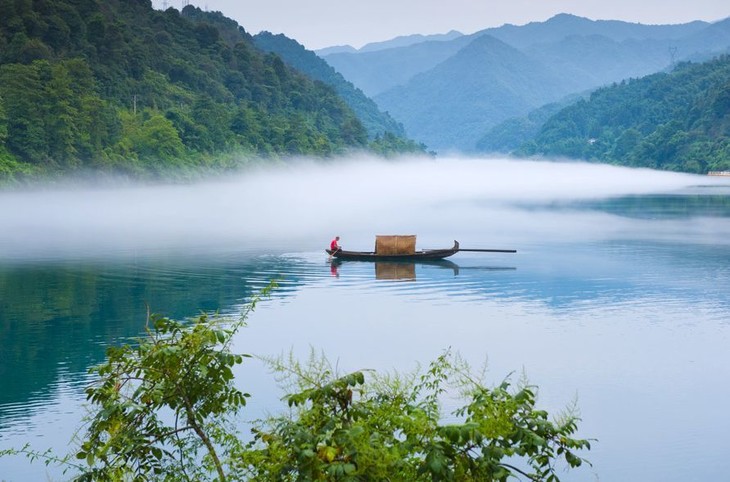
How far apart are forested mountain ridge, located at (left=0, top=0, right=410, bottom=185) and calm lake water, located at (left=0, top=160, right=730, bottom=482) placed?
12707 millimetres

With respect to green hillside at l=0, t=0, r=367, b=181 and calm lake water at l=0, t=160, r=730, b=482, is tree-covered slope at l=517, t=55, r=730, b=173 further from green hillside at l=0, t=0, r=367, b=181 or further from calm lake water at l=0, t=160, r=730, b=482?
calm lake water at l=0, t=160, r=730, b=482

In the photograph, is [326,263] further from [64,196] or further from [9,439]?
[64,196]

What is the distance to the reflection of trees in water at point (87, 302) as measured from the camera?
69.6 feet

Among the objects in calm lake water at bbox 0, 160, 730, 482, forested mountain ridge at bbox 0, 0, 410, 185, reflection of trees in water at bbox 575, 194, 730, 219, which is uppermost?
forested mountain ridge at bbox 0, 0, 410, 185

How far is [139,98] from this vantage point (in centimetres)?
9950

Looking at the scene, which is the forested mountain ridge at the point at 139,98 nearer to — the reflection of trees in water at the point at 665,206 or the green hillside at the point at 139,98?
the green hillside at the point at 139,98

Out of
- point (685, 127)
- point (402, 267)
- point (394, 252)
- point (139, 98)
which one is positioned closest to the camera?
point (402, 267)

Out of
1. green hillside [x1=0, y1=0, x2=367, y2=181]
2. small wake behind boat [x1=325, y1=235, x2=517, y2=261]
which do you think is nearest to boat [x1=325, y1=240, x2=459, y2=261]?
small wake behind boat [x1=325, y1=235, x2=517, y2=261]

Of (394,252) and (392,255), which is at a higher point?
(394,252)

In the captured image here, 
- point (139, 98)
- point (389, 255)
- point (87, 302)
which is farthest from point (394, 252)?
point (139, 98)

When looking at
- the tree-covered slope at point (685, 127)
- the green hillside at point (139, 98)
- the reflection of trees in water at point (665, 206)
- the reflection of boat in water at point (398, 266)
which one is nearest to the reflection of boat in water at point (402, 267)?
the reflection of boat in water at point (398, 266)

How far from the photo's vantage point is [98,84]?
95.7 metres

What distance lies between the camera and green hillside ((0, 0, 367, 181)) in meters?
74.6

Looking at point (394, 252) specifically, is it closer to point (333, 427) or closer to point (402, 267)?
point (402, 267)
